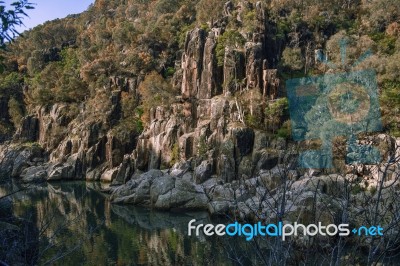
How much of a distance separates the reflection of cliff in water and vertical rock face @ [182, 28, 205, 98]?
18641 millimetres

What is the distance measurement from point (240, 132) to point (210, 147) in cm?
345

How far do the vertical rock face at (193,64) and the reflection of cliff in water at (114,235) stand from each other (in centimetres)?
1864

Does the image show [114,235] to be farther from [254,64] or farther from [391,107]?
[254,64]

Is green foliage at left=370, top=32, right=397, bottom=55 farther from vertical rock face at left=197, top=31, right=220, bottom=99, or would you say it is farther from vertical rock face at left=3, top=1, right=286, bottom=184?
vertical rock face at left=197, top=31, right=220, bottom=99

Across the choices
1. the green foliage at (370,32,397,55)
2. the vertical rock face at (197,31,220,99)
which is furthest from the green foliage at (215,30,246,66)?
the green foliage at (370,32,397,55)

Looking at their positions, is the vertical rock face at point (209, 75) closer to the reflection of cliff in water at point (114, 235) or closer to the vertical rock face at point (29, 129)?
the reflection of cliff in water at point (114, 235)

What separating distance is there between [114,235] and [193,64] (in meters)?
30.0

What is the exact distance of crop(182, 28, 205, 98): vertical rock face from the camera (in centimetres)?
4788

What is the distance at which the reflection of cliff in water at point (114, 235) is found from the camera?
17375 millimetres

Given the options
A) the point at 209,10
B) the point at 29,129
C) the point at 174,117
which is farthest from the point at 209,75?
the point at 29,129

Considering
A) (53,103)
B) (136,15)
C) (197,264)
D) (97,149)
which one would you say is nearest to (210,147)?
(97,149)

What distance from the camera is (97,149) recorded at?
163ft

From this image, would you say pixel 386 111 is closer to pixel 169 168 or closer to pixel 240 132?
pixel 240 132

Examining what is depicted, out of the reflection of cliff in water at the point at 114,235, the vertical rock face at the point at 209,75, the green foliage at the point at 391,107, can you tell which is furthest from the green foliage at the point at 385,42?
the reflection of cliff in water at the point at 114,235
